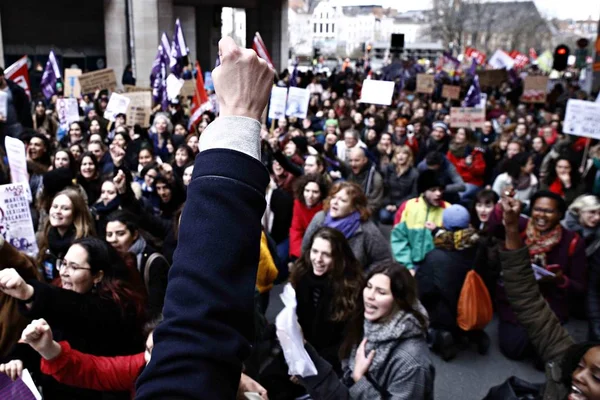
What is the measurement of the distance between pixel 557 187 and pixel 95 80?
8.83 meters

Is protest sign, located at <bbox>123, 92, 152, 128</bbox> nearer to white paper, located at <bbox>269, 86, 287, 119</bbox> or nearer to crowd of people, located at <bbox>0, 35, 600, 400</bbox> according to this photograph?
crowd of people, located at <bbox>0, 35, 600, 400</bbox>

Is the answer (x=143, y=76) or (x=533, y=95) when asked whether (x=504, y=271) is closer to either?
(x=533, y=95)

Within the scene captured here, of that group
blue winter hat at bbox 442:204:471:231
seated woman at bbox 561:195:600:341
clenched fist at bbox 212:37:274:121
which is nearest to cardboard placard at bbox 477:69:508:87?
seated woman at bbox 561:195:600:341

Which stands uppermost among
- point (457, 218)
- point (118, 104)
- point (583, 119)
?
point (583, 119)

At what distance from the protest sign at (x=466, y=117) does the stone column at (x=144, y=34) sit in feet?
51.5

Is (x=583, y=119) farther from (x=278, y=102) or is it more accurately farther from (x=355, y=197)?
(x=278, y=102)

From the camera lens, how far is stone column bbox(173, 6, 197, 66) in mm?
26234

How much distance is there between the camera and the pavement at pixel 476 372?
15.3 feet

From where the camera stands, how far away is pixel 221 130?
1.02 metres

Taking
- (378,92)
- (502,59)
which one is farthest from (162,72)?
(502,59)

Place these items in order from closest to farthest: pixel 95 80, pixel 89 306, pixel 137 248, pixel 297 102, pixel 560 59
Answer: pixel 89 306 → pixel 137 248 → pixel 297 102 → pixel 95 80 → pixel 560 59

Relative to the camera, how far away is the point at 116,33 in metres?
23.9

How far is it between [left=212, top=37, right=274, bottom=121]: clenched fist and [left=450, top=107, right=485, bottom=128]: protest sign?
10162mm

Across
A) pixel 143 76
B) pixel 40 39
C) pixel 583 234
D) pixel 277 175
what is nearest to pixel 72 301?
pixel 277 175
